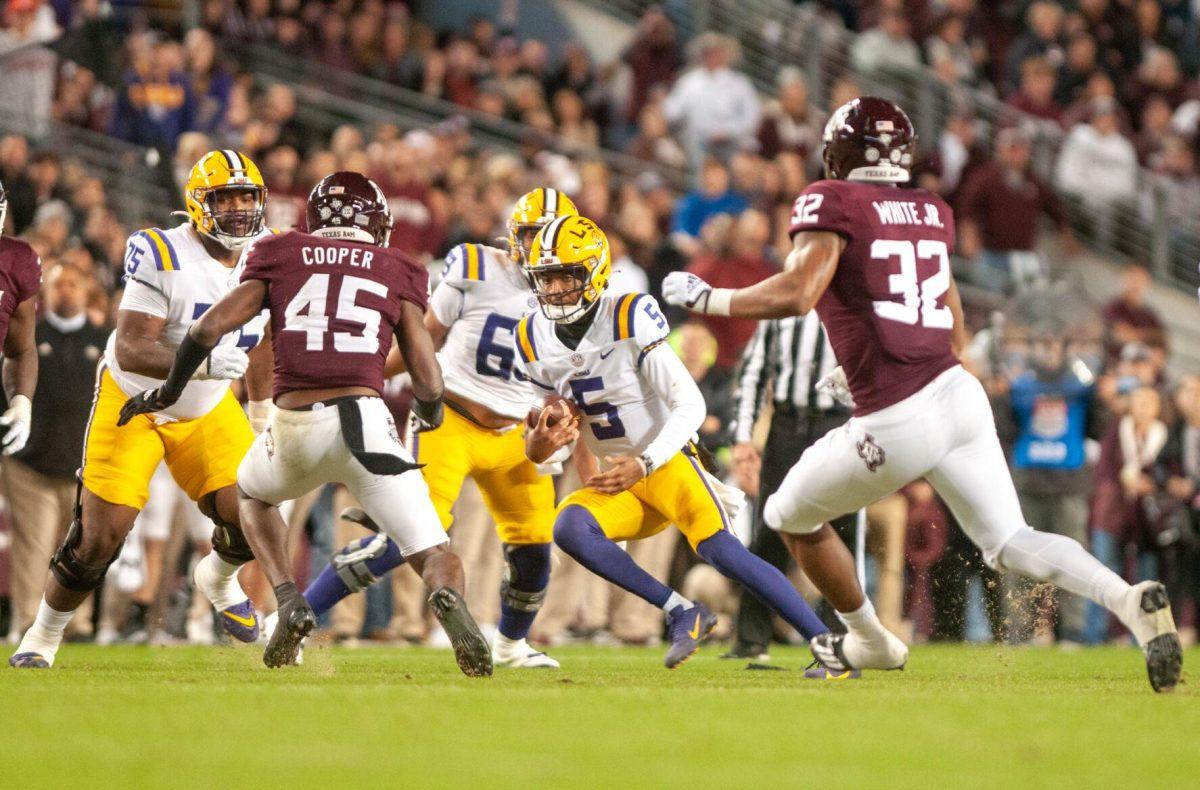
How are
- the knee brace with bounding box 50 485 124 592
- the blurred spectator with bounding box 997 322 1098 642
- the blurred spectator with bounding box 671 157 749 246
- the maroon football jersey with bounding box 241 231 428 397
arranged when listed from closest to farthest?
the maroon football jersey with bounding box 241 231 428 397, the knee brace with bounding box 50 485 124 592, the blurred spectator with bounding box 997 322 1098 642, the blurred spectator with bounding box 671 157 749 246

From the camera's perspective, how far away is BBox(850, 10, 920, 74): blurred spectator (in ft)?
56.3

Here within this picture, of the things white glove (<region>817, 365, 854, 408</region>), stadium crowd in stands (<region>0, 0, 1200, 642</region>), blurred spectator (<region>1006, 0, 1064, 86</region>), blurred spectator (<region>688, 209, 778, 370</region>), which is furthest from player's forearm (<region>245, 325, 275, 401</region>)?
blurred spectator (<region>1006, 0, 1064, 86</region>)

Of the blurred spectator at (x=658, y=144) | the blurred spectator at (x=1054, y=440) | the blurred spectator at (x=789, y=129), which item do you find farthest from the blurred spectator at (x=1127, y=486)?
the blurred spectator at (x=658, y=144)

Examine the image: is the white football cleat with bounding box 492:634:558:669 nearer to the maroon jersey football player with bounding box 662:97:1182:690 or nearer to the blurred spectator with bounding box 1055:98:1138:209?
the maroon jersey football player with bounding box 662:97:1182:690

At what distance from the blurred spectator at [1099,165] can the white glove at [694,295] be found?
1040cm

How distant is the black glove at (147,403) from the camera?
7672 millimetres

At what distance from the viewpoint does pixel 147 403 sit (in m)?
7.76

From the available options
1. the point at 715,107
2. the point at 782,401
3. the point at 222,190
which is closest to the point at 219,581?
the point at 222,190

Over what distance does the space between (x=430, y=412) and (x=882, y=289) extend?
1992 mm

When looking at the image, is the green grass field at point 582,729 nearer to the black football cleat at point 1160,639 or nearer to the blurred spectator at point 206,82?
the black football cleat at point 1160,639

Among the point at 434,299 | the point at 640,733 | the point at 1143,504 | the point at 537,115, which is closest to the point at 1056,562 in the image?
the point at 640,733

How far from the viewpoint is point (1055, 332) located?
1285 cm

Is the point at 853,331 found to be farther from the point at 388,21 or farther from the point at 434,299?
the point at 388,21

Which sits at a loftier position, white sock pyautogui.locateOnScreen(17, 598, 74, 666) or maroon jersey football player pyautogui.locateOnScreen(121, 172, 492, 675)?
maroon jersey football player pyautogui.locateOnScreen(121, 172, 492, 675)
